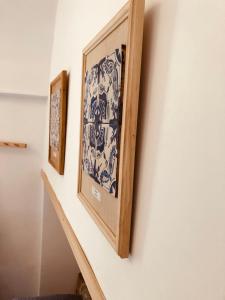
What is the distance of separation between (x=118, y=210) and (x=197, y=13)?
0.44 meters

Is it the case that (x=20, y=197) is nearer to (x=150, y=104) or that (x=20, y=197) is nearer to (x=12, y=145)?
(x=12, y=145)

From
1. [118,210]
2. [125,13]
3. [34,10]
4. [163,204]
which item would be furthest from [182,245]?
[34,10]

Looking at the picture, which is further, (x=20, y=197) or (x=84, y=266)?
(x=20, y=197)

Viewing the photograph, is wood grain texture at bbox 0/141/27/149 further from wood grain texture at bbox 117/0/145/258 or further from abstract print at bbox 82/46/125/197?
wood grain texture at bbox 117/0/145/258

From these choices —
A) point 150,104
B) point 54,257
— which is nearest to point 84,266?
point 150,104

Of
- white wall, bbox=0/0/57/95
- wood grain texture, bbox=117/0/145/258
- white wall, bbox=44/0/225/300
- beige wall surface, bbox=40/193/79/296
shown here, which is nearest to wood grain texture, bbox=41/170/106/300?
white wall, bbox=44/0/225/300

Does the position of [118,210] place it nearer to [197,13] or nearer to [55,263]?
[197,13]

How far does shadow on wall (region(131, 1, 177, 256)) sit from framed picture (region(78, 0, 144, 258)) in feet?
0.07

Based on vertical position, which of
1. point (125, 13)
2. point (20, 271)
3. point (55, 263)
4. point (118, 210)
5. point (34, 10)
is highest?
point (34, 10)

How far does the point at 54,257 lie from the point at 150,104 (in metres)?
2.31

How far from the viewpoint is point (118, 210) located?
69 centimetres

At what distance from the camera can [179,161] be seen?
0.51 m

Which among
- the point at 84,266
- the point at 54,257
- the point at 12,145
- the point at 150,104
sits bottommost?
the point at 54,257

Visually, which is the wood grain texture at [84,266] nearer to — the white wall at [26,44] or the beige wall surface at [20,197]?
the beige wall surface at [20,197]
